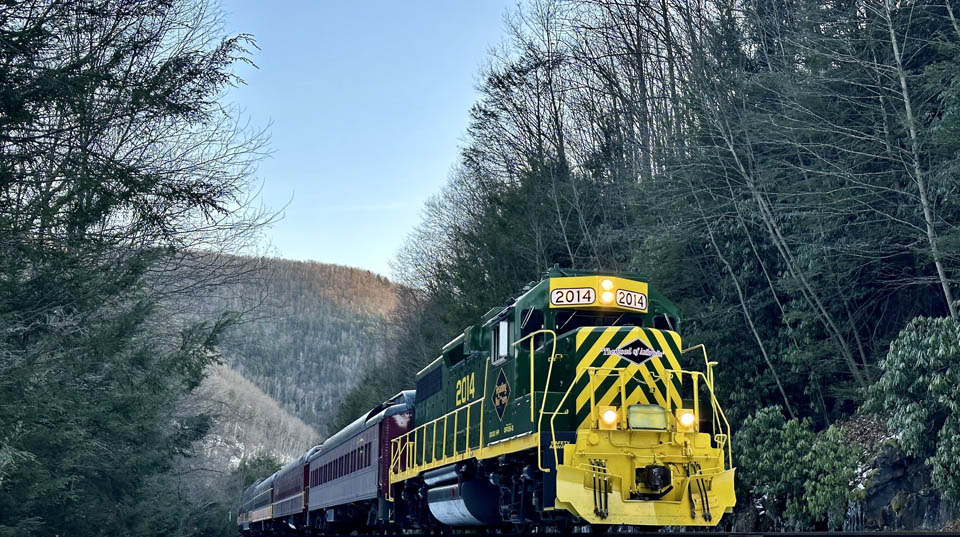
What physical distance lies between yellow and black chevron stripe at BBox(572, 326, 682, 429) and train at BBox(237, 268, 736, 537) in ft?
0.04

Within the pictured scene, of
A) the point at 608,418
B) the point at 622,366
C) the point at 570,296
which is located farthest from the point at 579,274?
the point at 608,418

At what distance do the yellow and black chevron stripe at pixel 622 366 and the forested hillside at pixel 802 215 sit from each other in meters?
6.72

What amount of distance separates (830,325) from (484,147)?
65.7 feet

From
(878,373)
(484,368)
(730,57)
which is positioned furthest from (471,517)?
(730,57)

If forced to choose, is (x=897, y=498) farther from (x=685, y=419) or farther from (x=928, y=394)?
(x=685, y=419)

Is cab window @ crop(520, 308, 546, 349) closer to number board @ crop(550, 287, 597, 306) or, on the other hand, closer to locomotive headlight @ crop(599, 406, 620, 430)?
number board @ crop(550, 287, 597, 306)

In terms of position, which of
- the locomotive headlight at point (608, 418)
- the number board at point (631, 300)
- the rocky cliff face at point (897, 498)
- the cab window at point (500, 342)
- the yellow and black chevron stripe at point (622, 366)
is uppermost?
the number board at point (631, 300)

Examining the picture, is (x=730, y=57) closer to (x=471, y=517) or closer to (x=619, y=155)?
(x=619, y=155)

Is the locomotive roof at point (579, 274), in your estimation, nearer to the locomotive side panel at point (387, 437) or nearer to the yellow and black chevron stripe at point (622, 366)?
the yellow and black chevron stripe at point (622, 366)

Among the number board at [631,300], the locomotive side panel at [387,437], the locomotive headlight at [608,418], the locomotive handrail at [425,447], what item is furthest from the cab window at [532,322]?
the locomotive side panel at [387,437]

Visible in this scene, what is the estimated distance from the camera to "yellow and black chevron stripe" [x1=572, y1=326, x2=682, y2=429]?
1124cm

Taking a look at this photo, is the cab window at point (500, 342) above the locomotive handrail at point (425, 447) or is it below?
above

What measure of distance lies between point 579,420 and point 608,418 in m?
0.67

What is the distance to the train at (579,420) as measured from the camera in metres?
10.4
